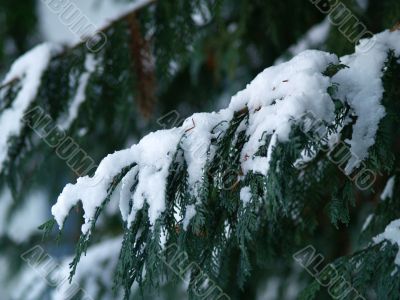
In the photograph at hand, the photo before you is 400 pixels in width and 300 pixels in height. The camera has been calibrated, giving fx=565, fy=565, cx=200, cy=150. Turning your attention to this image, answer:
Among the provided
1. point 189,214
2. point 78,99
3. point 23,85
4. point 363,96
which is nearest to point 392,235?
point 363,96

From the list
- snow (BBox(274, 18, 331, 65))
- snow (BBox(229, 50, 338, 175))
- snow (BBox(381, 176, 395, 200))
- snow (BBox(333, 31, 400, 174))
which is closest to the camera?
snow (BBox(229, 50, 338, 175))

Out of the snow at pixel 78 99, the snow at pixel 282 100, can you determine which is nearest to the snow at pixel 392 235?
the snow at pixel 282 100

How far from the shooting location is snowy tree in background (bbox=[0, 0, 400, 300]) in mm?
960

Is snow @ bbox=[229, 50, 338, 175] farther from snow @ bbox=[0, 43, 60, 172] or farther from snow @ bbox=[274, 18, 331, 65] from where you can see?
snow @ bbox=[274, 18, 331, 65]

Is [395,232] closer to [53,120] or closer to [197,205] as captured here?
[197,205]

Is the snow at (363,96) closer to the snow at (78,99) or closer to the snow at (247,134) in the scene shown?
the snow at (247,134)

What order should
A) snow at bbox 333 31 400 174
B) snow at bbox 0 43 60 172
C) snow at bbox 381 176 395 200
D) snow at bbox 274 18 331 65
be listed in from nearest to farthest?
1. snow at bbox 333 31 400 174
2. snow at bbox 381 176 395 200
3. snow at bbox 0 43 60 172
4. snow at bbox 274 18 331 65

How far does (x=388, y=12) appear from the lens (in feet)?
5.42

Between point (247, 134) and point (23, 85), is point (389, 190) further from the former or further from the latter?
point (23, 85)

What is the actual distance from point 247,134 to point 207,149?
0.24 feet

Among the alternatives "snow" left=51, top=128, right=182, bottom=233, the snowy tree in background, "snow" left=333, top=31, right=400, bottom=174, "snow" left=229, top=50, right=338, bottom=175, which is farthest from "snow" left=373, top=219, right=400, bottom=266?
"snow" left=51, top=128, right=182, bottom=233

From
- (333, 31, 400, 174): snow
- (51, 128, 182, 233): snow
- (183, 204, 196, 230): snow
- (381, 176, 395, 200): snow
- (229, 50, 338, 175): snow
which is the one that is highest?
(51, 128, 182, 233): snow

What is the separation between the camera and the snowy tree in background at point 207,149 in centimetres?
96

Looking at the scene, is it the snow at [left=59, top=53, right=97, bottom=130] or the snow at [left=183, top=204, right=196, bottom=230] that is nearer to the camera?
the snow at [left=183, top=204, right=196, bottom=230]
